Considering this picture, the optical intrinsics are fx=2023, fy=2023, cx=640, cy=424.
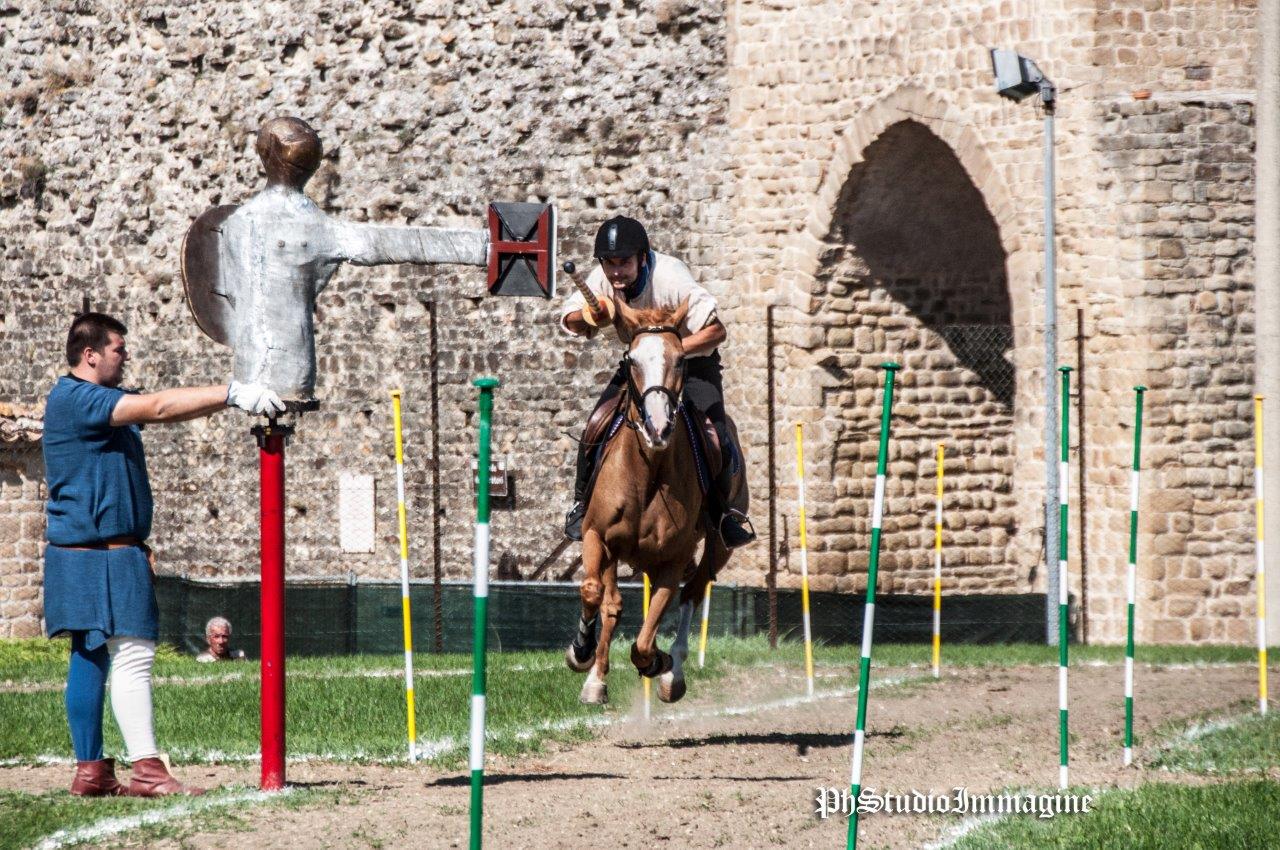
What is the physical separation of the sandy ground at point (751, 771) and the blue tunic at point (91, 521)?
101 centimetres

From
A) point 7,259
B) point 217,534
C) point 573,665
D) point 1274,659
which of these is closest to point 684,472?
point 573,665

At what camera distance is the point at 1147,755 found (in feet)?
32.9

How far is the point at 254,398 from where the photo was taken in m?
8.05

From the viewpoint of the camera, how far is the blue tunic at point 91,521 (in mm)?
7969

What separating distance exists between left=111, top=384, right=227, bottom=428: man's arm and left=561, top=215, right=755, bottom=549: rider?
2.09 meters

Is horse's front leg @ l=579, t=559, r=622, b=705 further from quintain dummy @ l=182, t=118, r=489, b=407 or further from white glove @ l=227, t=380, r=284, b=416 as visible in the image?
white glove @ l=227, t=380, r=284, b=416

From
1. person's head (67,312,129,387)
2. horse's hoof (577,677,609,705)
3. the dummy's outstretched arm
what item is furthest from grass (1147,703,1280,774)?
person's head (67,312,129,387)

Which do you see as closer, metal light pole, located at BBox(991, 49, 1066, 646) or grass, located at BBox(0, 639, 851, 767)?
grass, located at BBox(0, 639, 851, 767)

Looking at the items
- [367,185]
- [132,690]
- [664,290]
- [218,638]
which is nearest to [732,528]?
[664,290]

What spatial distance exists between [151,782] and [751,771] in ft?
9.28

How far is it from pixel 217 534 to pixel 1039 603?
10.1 metres

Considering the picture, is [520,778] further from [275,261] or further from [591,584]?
[275,261]

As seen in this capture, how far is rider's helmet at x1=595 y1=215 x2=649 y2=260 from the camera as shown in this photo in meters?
9.59

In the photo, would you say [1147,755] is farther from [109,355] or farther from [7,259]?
[7,259]
